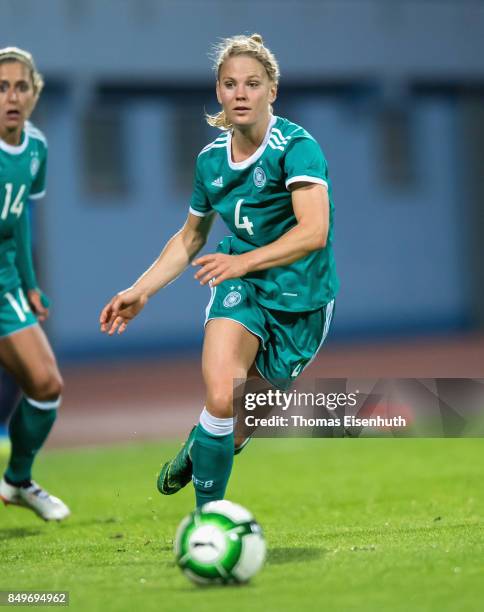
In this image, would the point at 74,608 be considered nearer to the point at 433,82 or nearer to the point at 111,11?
the point at 111,11

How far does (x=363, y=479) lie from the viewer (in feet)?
33.9

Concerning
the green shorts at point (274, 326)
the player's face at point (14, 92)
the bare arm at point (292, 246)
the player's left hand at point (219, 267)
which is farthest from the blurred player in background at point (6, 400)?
the player's left hand at point (219, 267)

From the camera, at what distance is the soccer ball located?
18.2 feet

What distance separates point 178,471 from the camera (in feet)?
23.4

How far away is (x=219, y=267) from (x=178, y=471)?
169 cm

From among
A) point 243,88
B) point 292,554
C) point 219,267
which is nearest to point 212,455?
point 292,554

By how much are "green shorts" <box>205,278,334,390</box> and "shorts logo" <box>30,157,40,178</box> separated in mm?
2116

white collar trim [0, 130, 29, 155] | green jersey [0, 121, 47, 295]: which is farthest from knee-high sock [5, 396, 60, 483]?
white collar trim [0, 130, 29, 155]

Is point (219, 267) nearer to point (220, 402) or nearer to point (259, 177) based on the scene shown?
point (220, 402)

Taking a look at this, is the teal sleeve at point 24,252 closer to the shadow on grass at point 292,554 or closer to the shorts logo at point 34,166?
the shorts logo at point 34,166

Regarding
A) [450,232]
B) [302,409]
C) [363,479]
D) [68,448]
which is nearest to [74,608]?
[302,409]

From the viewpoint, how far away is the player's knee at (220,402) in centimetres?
Answer: 632

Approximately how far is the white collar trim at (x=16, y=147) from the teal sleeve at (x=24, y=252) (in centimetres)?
37

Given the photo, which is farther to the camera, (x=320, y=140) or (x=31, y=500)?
(x=320, y=140)
